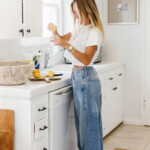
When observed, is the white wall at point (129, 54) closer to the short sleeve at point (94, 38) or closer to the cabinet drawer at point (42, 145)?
the short sleeve at point (94, 38)

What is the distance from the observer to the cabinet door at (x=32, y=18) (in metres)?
3.16

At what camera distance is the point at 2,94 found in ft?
9.33

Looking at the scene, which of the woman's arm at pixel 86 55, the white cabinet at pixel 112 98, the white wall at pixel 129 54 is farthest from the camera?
the white wall at pixel 129 54

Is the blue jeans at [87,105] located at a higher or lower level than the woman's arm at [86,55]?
lower

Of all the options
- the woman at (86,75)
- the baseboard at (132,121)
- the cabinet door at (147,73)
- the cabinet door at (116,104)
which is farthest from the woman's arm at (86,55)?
the baseboard at (132,121)

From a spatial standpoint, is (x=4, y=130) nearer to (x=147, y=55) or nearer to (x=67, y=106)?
(x=67, y=106)

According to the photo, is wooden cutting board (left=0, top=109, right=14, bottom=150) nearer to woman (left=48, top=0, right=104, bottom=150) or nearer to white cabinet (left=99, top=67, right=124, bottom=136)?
woman (left=48, top=0, right=104, bottom=150)

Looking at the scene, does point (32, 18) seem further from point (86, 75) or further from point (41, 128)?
point (41, 128)

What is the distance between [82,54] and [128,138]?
1.80 metres

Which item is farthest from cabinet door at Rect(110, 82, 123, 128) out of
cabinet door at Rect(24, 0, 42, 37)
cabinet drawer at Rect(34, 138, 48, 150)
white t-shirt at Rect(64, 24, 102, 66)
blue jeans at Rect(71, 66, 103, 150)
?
cabinet drawer at Rect(34, 138, 48, 150)

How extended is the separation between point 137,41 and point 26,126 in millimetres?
2556

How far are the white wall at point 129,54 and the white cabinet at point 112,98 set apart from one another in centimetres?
13

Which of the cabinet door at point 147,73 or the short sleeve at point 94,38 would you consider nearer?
the short sleeve at point 94,38

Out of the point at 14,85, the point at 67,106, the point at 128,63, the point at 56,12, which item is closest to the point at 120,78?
the point at 128,63
